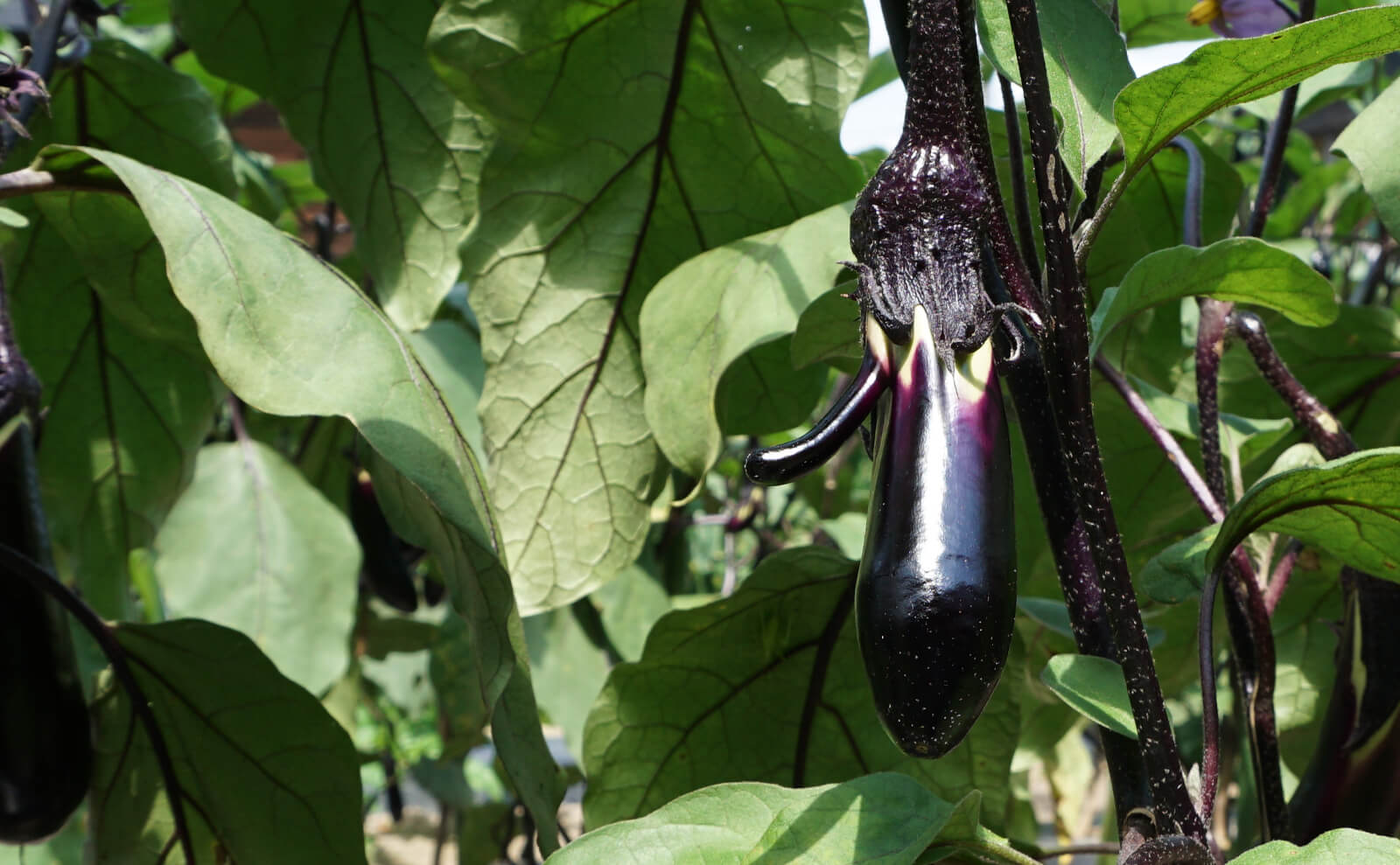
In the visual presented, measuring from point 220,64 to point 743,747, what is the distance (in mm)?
350

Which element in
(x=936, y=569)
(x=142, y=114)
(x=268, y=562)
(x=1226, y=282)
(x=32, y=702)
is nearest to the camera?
(x=936, y=569)

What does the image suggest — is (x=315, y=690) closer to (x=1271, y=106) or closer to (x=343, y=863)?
(x=343, y=863)

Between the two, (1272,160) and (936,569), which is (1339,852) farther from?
(1272,160)

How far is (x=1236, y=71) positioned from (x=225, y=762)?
0.44 meters

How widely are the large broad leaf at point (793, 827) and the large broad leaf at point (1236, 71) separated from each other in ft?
0.53

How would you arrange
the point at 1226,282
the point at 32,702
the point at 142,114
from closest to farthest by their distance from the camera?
the point at 1226,282
the point at 32,702
the point at 142,114

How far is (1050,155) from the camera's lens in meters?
0.28

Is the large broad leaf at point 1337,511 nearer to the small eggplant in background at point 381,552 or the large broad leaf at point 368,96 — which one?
the large broad leaf at point 368,96

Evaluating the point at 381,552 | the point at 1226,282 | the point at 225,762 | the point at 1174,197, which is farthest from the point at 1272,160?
the point at 381,552

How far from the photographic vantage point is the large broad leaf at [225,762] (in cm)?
50

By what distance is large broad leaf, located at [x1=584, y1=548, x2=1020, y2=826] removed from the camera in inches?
18.9

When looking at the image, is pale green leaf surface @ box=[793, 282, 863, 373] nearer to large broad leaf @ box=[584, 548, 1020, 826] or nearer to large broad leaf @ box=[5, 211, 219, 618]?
large broad leaf @ box=[584, 548, 1020, 826]

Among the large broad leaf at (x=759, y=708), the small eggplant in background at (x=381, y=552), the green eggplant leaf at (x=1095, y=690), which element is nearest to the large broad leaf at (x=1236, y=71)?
the green eggplant leaf at (x=1095, y=690)

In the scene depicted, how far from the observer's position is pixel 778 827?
0.31m
